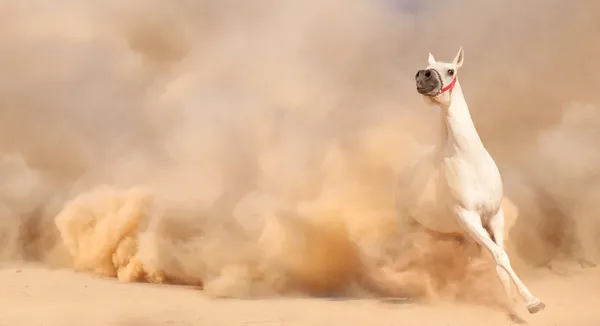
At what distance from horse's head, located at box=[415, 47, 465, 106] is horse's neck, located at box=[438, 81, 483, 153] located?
6cm

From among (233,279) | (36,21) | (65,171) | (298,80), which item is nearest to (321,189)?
(233,279)

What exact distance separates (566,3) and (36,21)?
620cm

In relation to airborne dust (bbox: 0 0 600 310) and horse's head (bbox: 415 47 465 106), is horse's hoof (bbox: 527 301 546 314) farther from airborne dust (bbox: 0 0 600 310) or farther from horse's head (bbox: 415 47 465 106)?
horse's head (bbox: 415 47 465 106)

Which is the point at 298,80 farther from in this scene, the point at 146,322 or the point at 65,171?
the point at 146,322

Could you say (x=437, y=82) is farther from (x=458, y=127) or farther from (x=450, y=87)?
(x=458, y=127)

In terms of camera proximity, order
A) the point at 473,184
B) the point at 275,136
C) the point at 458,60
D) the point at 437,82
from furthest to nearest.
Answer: the point at 275,136 < the point at 458,60 < the point at 473,184 < the point at 437,82

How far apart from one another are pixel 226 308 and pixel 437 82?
6.75ft

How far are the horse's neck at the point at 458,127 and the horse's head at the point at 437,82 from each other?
6cm

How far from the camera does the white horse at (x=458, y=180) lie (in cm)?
358

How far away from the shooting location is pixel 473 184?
367cm

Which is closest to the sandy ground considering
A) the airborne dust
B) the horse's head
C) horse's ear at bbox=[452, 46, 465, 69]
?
the airborne dust

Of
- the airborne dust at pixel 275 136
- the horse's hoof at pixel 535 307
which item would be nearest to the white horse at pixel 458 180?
the horse's hoof at pixel 535 307

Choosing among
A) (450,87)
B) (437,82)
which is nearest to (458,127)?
(450,87)

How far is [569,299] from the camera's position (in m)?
3.97
